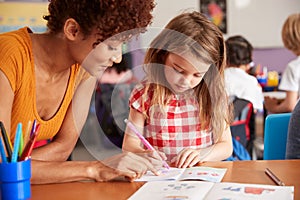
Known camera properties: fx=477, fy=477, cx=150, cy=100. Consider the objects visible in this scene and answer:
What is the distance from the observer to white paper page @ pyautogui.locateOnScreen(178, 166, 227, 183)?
1.15 m

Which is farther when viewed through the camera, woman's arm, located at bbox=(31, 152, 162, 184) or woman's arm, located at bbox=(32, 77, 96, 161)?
woman's arm, located at bbox=(32, 77, 96, 161)

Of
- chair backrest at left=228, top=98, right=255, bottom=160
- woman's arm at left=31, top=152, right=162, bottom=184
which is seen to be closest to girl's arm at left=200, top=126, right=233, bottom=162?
woman's arm at left=31, top=152, right=162, bottom=184

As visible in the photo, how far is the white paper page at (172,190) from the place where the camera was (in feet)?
3.34

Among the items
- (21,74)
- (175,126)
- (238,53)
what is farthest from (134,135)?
(238,53)

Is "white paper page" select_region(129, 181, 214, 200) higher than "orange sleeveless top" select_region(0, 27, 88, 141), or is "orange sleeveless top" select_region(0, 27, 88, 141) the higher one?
"orange sleeveless top" select_region(0, 27, 88, 141)

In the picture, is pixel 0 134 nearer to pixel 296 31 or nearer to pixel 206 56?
pixel 206 56

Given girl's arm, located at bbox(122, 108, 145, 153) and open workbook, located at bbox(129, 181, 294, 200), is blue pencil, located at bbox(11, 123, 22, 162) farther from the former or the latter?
girl's arm, located at bbox(122, 108, 145, 153)

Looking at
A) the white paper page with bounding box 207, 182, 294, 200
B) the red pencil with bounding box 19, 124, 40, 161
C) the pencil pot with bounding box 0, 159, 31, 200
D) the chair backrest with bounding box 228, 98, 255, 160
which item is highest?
the red pencil with bounding box 19, 124, 40, 161

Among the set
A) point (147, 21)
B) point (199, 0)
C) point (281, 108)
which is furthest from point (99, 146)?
point (199, 0)

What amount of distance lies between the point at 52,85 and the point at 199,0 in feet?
12.5

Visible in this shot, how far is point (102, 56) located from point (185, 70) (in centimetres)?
34

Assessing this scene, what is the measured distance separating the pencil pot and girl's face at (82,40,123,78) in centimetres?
33

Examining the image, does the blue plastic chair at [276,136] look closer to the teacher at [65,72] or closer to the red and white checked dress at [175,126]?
the red and white checked dress at [175,126]

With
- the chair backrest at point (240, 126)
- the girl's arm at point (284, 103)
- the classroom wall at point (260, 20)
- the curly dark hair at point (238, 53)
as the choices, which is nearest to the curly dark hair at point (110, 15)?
the chair backrest at point (240, 126)
